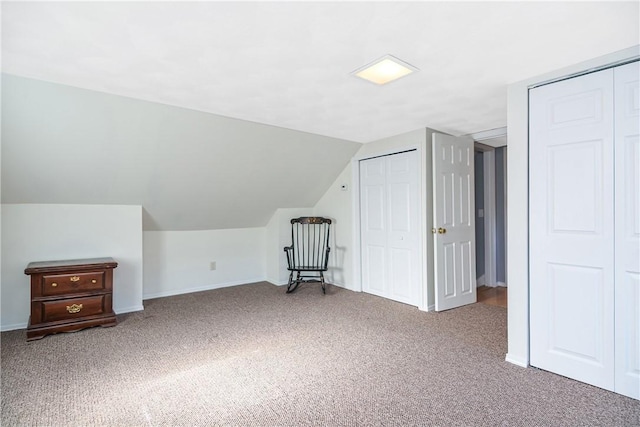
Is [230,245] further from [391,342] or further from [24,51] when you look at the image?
[24,51]

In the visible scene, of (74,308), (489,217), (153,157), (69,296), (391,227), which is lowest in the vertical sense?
(74,308)

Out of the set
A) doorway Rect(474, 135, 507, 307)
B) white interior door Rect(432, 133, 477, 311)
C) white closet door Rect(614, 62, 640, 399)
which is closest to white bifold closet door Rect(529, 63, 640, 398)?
white closet door Rect(614, 62, 640, 399)

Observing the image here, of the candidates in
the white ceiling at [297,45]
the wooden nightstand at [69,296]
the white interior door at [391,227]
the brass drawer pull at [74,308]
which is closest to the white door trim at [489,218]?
the white interior door at [391,227]

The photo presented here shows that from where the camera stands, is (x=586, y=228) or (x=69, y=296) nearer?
(x=586, y=228)

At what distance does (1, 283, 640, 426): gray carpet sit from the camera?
185 centimetres

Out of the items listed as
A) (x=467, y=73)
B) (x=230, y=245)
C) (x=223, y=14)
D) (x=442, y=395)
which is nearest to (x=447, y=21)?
(x=467, y=73)

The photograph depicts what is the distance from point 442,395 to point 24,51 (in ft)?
10.4

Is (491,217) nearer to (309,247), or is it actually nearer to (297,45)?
(309,247)

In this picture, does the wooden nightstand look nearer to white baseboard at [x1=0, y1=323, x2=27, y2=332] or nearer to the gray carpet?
the gray carpet

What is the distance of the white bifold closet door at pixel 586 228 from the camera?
78.5 inches

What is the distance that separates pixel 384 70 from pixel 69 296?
3.35 metres

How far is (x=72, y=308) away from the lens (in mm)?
3150

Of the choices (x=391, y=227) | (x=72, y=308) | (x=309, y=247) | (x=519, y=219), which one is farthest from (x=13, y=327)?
(x=519, y=219)

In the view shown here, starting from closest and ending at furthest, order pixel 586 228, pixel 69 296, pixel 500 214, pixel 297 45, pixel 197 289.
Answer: pixel 297 45 → pixel 586 228 → pixel 69 296 → pixel 197 289 → pixel 500 214
